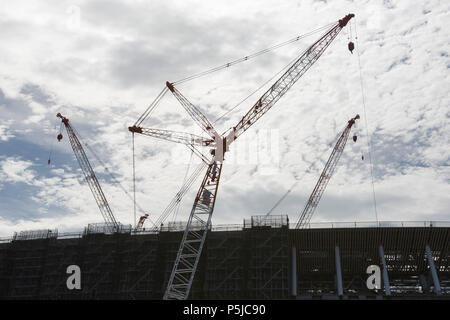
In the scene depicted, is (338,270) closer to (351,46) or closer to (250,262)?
(250,262)

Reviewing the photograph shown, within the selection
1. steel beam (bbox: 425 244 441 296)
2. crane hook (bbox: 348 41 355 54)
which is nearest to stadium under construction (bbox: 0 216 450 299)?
steel beam (bbox: 425 244 441 296)

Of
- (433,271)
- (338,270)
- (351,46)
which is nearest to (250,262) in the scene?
(338,270)

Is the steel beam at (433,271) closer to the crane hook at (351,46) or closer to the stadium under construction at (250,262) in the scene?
the stadium under construction at (250,262)

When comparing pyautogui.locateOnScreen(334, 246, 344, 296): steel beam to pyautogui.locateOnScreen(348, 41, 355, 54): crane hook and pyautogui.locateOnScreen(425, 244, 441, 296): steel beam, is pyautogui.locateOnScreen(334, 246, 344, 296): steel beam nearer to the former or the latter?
pyautogui.locateOnScreen(425, 244, 441, 296): steel beam

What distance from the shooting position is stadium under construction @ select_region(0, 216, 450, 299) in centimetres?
7450

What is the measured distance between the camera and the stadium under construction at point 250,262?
244ft

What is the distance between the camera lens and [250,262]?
76.1m

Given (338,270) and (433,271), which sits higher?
(338,270)

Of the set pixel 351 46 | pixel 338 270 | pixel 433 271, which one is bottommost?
pixel 433 271

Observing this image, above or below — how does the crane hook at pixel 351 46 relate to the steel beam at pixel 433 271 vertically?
above

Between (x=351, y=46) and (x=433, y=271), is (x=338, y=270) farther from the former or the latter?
(x=351, y=46)

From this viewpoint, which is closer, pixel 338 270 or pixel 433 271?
pixel 433 271

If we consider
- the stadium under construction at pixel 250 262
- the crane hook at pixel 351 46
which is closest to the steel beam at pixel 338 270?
the stadium under construction at pixel 250 262
